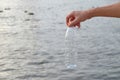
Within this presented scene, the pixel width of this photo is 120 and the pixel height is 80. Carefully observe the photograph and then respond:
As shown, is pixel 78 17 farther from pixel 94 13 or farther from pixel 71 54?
pixel 71 54

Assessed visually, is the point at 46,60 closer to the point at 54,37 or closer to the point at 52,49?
the point at 52,49

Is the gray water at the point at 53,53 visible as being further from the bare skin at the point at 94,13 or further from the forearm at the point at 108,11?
the forearm at the point at 108,11

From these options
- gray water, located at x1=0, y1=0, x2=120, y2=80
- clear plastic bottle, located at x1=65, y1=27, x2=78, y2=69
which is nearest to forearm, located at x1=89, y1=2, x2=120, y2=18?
clear plastic bottle, located at x1=65, y1=27, x2=78, y2=69

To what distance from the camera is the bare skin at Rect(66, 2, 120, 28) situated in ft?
16.0

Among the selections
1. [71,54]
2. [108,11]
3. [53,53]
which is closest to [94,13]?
[108,11]

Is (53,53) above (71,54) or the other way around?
above

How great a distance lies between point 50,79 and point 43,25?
590 inches

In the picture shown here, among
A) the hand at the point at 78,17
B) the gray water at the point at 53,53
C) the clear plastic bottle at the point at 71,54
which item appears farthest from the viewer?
the clear plastic bottle at the point at 71,54

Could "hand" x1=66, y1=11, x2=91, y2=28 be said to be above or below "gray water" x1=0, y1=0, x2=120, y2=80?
above

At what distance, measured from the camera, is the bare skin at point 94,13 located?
16.0 ft

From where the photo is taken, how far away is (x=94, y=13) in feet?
16.5

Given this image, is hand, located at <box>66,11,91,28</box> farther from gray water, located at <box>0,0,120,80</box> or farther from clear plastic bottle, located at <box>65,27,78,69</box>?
gray water, located at <box>0,0,120,80</box>

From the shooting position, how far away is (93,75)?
13641 millimetres

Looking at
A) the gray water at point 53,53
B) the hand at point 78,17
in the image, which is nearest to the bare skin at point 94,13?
the hand at point 78,17
